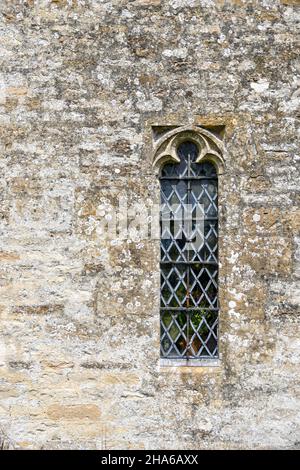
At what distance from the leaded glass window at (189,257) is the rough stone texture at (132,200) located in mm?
151

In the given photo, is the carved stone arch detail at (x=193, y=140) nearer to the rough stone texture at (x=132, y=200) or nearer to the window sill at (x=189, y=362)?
the rough stone texture at (x=132, y=200)

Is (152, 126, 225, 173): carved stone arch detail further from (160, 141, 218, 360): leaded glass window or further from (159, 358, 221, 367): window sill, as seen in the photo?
(159, 358, 221, 367): window sill

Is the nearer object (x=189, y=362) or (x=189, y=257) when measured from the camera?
(x=189, y=362)

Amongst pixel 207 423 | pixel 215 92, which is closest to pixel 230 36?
pixel 215 92

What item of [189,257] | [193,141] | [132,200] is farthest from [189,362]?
[193,141]

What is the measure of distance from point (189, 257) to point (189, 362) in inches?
36.6

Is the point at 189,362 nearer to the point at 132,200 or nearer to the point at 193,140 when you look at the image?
the point at 132,200

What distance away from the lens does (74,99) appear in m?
7.15

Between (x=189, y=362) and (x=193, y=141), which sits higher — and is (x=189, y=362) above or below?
below

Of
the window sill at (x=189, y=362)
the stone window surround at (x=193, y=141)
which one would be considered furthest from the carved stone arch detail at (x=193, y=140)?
the window sill at (x=189, y=362)

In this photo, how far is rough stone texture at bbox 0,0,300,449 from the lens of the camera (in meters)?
6.96

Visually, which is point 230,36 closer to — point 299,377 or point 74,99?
point 74,99

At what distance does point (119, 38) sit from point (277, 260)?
2.41 meters

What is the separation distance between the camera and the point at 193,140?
284 inches
